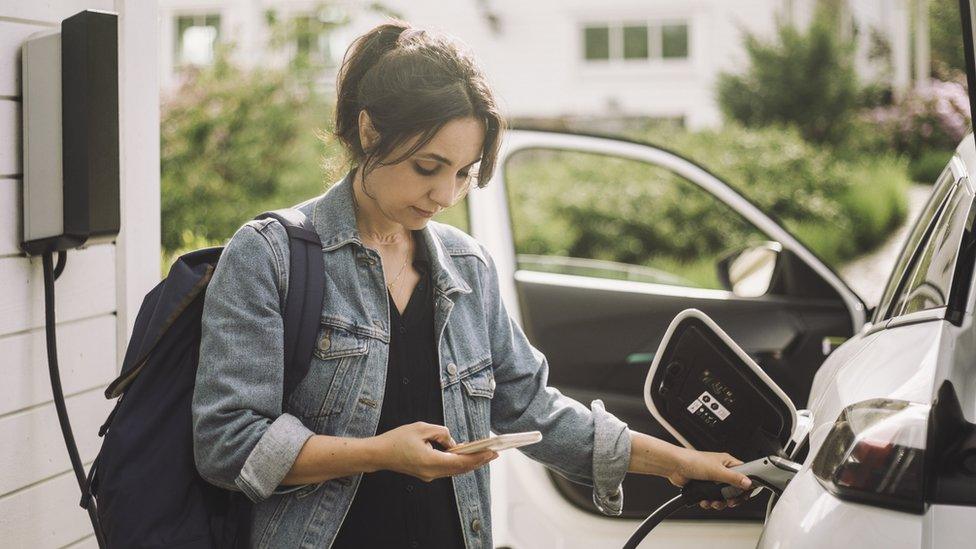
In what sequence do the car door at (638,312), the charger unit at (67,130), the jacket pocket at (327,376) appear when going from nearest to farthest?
the jacket pocket at (327,376) < the charger unit at (67,130) < the car door at (638,312)

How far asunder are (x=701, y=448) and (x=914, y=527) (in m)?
0.63

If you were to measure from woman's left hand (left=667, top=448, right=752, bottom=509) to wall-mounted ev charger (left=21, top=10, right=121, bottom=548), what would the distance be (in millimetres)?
1341

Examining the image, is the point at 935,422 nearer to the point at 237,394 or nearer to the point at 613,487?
the point at 613,487

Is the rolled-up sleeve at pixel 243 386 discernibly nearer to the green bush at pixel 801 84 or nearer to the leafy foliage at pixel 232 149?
the leafy foliage at pixel 232 149

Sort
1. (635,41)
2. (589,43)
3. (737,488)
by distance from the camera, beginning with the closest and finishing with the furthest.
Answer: (737,488), (635,41), (589,43)

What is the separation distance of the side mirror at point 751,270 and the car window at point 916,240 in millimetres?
635

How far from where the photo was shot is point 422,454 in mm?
1803

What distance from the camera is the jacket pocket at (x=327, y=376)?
1964mm

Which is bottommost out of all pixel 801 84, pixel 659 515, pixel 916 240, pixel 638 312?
pixel 659 515

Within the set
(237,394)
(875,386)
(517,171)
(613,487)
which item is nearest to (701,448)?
(613,487)

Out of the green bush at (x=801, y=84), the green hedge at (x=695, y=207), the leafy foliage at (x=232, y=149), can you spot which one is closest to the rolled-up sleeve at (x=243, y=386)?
the leafy foliage at (x=232, y=149)

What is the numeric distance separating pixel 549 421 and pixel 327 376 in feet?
1.76

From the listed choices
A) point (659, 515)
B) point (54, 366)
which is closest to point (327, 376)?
point (659, 515)

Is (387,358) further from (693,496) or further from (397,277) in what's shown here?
(693,496)
